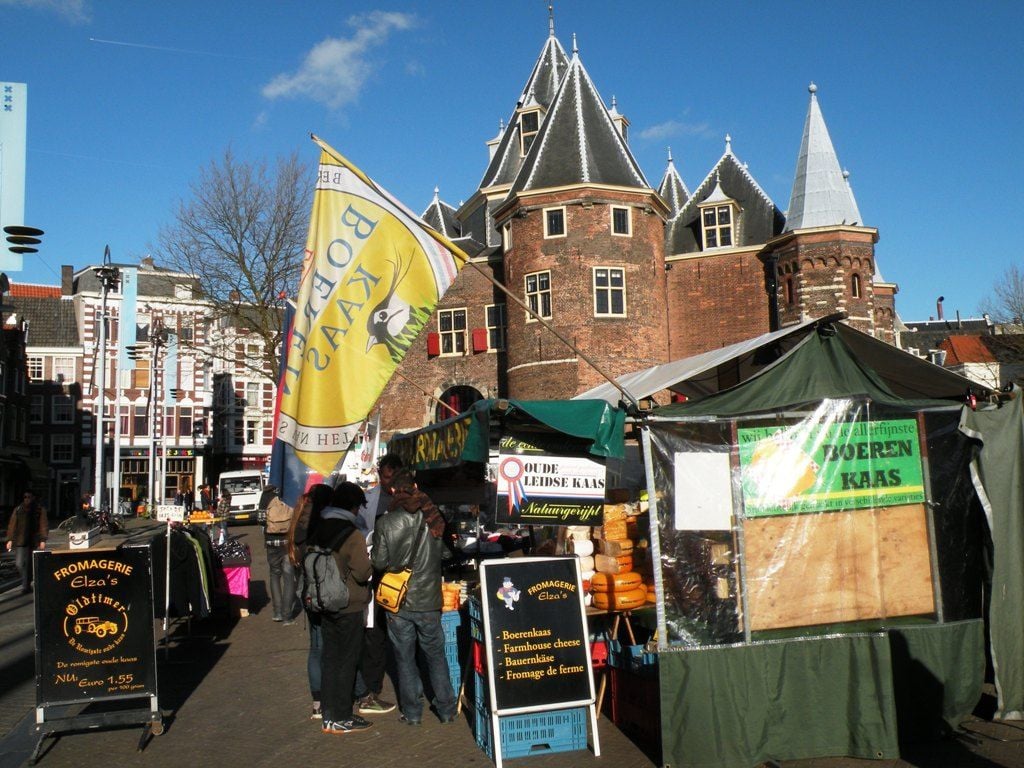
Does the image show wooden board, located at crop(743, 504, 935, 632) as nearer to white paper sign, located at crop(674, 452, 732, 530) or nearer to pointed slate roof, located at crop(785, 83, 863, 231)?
white paper sign, located at crop(674, 452, 732, 530)

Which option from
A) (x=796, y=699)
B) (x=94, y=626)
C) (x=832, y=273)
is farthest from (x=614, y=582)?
(x=832, y=273)

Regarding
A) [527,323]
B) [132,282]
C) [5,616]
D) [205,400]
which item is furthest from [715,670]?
[205,400]

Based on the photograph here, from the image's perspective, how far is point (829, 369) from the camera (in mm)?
7094

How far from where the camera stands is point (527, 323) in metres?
32.2

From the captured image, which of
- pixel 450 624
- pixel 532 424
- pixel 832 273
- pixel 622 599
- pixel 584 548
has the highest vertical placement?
pixel 832 273

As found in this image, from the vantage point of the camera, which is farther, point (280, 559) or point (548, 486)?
point (280, 559)

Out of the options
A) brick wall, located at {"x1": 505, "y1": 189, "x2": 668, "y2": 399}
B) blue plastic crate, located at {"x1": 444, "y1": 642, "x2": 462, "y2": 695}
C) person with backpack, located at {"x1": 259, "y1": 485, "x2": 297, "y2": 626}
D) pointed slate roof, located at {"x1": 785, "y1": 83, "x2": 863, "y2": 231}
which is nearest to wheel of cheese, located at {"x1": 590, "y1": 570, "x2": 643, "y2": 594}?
blue plastic crate, located at {"x1": 444, "y1": 642, "x2": 462, "y2": 695}

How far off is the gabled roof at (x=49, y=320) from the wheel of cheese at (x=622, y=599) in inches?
2273

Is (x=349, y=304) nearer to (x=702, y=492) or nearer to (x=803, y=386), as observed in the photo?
(x=702, y=492)

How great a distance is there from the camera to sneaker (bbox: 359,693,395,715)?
7.81 meters

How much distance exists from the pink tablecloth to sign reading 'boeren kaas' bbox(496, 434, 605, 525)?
623 cm

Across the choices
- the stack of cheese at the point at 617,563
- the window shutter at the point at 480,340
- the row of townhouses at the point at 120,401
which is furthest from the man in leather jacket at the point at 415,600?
the row of townhouses at the point at 120,401

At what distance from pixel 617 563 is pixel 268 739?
3.15 metres

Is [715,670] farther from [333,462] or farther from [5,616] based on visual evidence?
[5,616]
